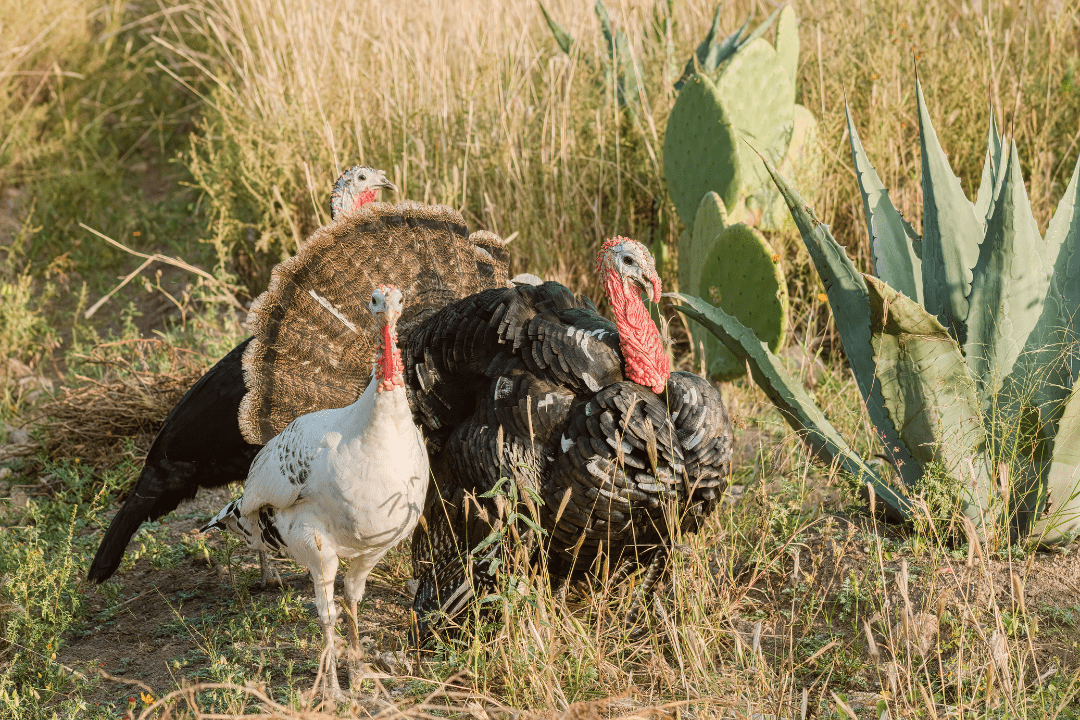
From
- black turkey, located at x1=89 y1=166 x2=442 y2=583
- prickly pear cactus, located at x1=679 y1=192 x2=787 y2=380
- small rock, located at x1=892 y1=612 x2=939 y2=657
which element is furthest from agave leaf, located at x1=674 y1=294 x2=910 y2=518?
black turkey, located at x1=89 y1=166 x2=442 y2=583

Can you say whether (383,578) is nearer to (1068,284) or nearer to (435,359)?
(435,359)

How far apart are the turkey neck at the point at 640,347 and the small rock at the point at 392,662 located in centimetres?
103

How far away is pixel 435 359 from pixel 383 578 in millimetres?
851

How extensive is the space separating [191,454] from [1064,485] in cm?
281

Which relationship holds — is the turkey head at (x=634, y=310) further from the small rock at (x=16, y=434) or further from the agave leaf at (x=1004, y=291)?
the small rock at (x=16, y=434)

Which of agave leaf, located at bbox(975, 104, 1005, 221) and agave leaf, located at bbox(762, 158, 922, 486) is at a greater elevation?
agave leaf, located at bbox(975, 104, 1005, 221)

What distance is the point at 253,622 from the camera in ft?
10.0

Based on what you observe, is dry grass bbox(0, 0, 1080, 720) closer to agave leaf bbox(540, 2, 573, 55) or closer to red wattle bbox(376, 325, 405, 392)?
agave leaf bbox(540, 2, 573, 55)

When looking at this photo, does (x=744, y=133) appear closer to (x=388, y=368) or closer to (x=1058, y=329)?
(x=1058, y=329)

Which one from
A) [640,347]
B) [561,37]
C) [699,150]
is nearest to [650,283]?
[640,347]

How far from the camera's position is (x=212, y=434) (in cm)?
322

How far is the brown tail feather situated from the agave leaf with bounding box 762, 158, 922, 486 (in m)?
1.15

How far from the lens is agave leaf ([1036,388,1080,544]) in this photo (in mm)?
2660

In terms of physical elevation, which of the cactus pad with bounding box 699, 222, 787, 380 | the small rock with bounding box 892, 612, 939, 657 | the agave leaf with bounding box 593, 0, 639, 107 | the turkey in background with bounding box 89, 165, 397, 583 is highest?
the agave leaf with bounding box 593, 0, 639, 107
